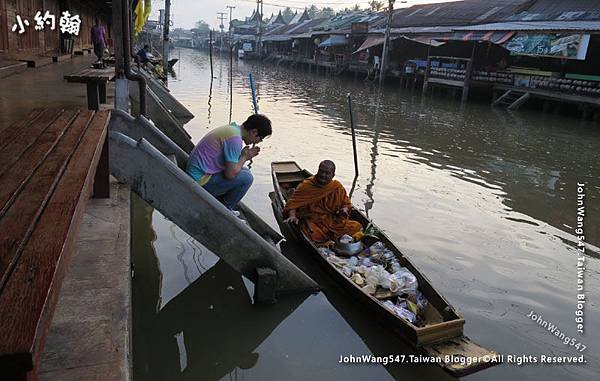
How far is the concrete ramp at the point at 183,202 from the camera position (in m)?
3.75

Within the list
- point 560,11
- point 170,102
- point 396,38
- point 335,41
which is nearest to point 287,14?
point 335,41

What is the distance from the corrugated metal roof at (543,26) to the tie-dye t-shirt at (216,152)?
15903mm

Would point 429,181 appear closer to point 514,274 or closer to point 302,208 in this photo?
point 514,274

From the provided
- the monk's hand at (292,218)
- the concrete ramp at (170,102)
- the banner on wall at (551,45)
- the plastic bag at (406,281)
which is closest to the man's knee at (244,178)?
the monk's hand at (292,218)

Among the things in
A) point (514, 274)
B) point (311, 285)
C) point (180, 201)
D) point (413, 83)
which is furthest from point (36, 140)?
point (413, 83)

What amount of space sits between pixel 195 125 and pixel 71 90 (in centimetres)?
625

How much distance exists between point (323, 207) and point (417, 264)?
134cm

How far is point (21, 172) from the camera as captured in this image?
201 cm

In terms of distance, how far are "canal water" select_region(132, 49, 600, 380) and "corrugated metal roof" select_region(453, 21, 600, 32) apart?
6.44m

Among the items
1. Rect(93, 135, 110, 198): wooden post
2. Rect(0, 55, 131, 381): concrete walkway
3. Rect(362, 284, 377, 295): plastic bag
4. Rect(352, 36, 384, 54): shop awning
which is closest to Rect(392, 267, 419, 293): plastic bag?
Rect(362, 284, 377, 295): plastic bag

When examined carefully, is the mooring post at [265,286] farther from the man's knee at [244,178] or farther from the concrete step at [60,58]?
the concrete step at [60,58]

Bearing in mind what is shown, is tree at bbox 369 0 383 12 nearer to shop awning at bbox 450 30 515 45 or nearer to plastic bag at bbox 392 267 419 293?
shop awning at bbox 450 30 515 45

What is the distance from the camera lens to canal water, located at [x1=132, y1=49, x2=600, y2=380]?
3836mm

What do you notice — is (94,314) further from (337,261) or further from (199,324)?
(337,261)
